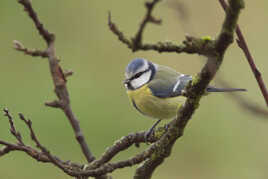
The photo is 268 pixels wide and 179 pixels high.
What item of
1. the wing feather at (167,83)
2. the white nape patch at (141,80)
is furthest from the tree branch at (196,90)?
the white nape patch at (141,80)

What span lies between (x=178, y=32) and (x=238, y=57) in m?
0.62

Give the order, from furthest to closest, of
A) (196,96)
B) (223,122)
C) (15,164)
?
(223,122) → (15,164) → (196,96)

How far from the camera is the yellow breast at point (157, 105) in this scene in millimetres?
2439

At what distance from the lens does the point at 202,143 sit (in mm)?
4301

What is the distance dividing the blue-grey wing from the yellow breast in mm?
33

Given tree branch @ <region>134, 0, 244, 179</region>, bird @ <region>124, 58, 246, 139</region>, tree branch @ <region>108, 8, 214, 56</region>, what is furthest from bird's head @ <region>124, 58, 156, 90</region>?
tree branch @ <region>108, 8, 214, 56</region>

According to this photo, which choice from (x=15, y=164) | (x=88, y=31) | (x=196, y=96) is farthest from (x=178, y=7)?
(x=88, y=31)

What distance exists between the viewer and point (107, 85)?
15.5 ft

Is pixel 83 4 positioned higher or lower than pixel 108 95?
higher

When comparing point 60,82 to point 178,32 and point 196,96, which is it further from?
point 178,32

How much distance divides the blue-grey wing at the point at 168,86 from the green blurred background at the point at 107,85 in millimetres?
1134

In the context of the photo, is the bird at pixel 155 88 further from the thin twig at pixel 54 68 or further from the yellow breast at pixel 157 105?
the thin twig at pixel 54 68

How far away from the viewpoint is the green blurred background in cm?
396

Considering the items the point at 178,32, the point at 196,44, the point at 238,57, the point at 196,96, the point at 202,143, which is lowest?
the point at 202,143
